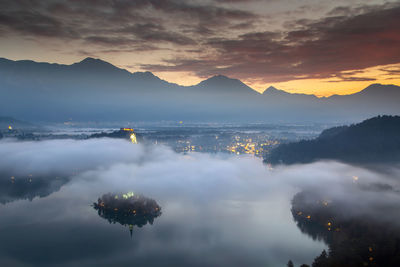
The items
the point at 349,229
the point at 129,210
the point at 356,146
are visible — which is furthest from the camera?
the point at 356,146

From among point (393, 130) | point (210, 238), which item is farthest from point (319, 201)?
point (393, 130)

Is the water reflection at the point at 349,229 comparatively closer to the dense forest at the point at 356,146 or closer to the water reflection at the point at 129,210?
the water reflection at the point at 129,210

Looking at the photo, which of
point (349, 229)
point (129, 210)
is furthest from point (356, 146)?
point (129, 210)

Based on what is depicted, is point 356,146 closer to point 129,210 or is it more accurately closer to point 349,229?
point 349,229

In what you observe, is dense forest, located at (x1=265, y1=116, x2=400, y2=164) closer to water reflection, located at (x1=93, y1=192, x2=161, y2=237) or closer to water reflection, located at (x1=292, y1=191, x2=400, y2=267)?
water reflection, located at (x1=292, y1=191, x2=400, y2=267)

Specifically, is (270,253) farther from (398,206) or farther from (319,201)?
(398,206)

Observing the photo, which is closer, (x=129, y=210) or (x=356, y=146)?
(x=129, y=210)

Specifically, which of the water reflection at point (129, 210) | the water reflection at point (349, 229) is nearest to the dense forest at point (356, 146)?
the water reflection at point (349, 229)

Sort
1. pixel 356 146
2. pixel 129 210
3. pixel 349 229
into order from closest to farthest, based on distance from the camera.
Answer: pixel 349 229, pixel 129 210, pixel 356 146
